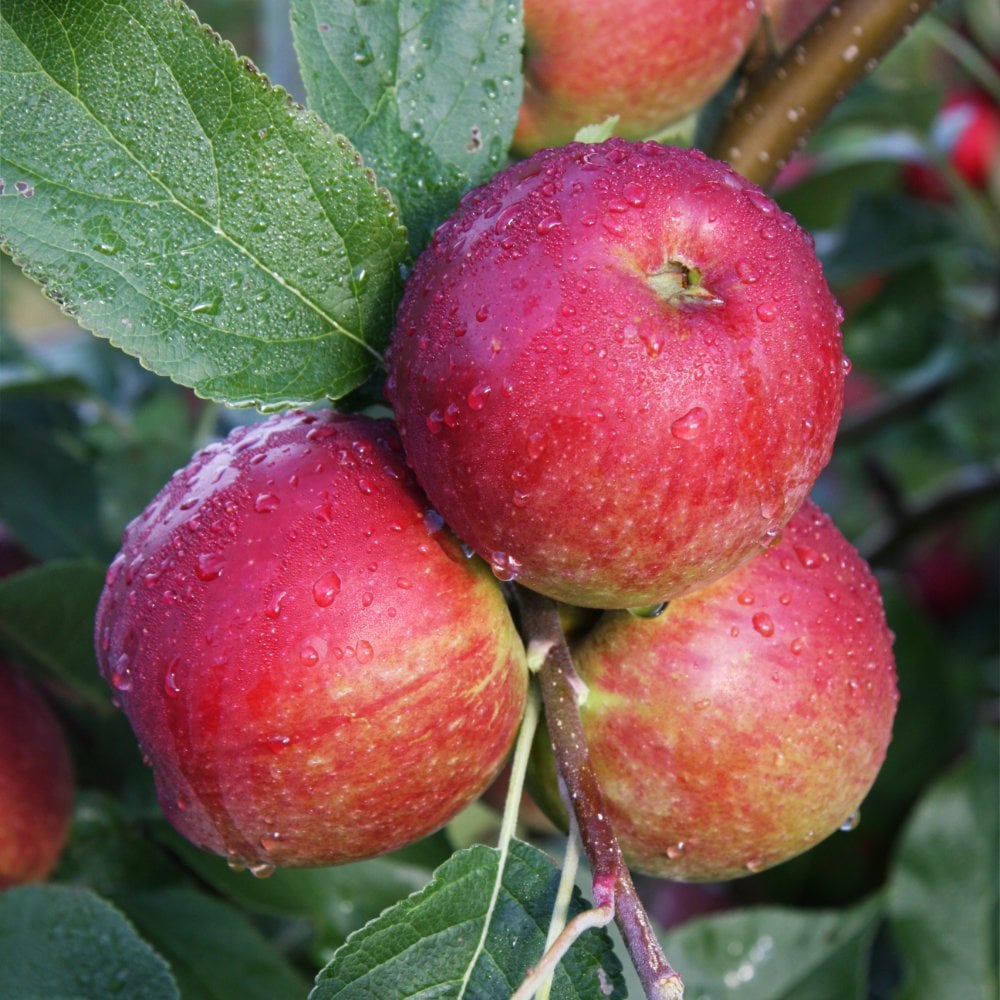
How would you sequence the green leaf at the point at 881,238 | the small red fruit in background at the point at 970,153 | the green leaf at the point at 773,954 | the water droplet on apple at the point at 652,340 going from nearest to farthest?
the water droplet on apple at the point at 652,340 < the green leaf at the point at 773,954 < the green leaf at the point at 881,238 < the small red fruit in background at the point at 970,153

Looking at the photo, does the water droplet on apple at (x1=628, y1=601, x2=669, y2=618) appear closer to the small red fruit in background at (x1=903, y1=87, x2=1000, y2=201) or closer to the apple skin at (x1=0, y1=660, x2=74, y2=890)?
the apple skin at (x1=0, y1=660, x2=74, y2=890)

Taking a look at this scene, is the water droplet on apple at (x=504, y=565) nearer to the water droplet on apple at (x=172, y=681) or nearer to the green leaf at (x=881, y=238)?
the water droplet on apple at (x=172, y=681)

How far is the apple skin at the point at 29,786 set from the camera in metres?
0.83

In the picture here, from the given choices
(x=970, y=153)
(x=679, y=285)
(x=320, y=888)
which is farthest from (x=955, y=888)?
(x=970, y=153)

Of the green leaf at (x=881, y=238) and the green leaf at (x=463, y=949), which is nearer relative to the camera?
the green leaf at (x=463, y=949)

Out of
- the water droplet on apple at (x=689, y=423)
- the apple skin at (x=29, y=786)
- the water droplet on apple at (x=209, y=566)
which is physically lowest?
the apple skin at (x=29, y=786)

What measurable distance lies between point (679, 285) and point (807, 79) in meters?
0.36

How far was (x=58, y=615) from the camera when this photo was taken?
0.84m

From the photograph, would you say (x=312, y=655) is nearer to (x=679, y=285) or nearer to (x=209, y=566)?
(x=209, y=566)

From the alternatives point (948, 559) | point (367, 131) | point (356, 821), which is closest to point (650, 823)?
point (356, 821)

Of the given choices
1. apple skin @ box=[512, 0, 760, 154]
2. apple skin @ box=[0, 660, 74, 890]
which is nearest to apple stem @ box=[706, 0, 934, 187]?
apple skin @ box=[512, 0, 760, 154]

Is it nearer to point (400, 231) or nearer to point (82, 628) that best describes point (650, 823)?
point (400, 231)

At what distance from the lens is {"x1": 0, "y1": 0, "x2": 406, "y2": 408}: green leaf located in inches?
20.7

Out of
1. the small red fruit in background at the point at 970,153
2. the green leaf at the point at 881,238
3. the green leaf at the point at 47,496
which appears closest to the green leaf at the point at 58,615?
the green leaf at the point at 47,496
